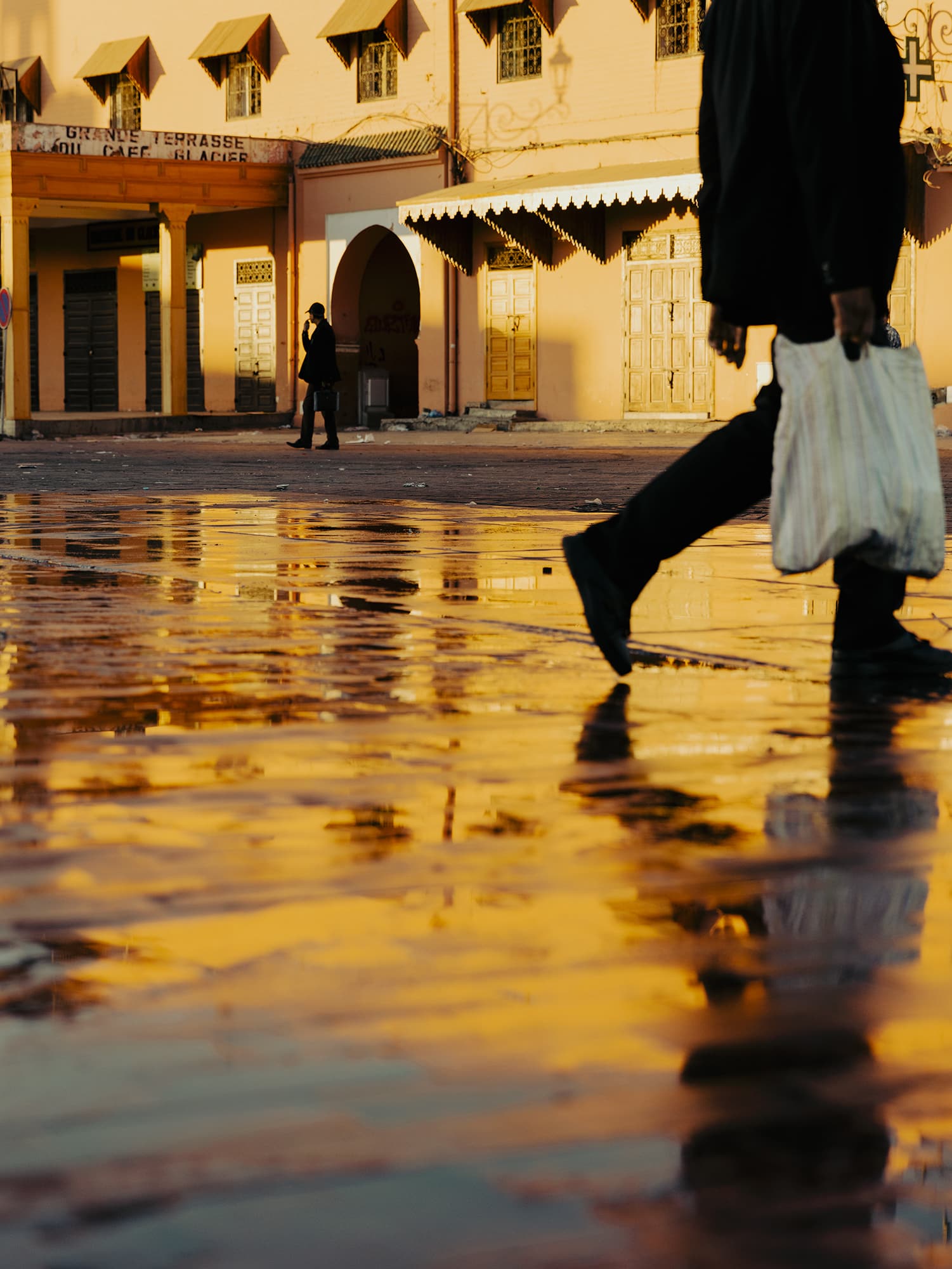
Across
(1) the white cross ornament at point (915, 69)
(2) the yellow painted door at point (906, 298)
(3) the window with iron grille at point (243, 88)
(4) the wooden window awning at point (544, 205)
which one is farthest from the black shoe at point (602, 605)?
(3) the window with iron grille at point (243, 88)

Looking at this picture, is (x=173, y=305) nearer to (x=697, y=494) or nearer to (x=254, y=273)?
(x=254, y=273)

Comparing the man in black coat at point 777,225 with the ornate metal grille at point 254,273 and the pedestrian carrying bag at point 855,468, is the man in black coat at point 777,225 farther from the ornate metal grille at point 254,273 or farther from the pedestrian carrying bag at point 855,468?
the ornate metal grille at point 254,273

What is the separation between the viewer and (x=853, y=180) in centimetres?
384

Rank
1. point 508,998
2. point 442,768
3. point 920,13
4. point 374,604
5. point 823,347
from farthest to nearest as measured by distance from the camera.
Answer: point 920,13 < point 374,604 < point 823,347 < point 442,768 < point 508,998

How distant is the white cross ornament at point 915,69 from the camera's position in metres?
22.1

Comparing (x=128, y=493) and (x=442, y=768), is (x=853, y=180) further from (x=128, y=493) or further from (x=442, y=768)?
(x=128, y=493)

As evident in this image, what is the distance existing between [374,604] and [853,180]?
206 centimetres

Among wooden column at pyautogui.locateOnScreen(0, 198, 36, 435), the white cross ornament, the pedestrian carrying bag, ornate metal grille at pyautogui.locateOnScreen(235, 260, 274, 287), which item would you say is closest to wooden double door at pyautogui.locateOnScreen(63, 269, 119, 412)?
ornate metal grille at pyautogui.locateOnScreen(235, 260, 274, 287)

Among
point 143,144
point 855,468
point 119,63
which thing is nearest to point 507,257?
point 143,144

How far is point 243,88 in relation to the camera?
32.7m

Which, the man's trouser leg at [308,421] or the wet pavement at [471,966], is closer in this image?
the wet pavement at [471,966]

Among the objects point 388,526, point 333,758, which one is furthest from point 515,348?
point 333,758

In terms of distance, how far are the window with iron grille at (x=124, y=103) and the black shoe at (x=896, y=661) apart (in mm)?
31733

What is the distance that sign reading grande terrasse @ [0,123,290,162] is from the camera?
2962 centimetres
